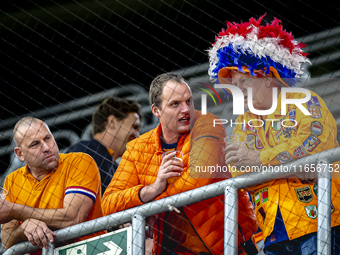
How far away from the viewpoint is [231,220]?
172 centimetres

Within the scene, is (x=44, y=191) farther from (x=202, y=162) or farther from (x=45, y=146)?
(x=202, y=162)

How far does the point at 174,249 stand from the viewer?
1983mm

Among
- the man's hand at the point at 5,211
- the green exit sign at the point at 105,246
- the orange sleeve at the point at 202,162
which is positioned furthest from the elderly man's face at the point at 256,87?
the man's hand at the point at 5,211

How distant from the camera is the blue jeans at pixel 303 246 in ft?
5.47

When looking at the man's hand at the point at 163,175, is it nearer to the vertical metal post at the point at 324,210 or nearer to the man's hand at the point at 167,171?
the man's hand at the point at 167,171

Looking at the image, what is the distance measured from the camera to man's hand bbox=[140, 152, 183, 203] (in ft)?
6.47

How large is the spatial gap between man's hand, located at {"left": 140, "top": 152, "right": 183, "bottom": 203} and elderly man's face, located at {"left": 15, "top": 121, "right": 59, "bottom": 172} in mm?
562

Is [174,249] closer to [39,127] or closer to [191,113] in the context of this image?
[191,113]

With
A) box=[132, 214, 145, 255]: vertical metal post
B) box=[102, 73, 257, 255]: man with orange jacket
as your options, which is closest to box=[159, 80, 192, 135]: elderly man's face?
box=[102, 73, 257, 255]: man with orange jacket

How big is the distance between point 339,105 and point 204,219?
116 cm

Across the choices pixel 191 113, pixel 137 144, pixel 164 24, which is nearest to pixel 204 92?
pixel 191 113

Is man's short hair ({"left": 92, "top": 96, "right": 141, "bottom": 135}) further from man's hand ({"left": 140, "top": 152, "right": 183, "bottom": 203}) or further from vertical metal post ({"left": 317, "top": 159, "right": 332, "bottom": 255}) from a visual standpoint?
vertical metal post ({"left": 317, "top": 159, "right": 332, "bottom": 255})

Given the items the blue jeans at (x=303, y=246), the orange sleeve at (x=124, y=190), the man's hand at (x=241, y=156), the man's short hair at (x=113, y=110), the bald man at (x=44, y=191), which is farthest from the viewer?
the man's short hair at (x=113, y=110)

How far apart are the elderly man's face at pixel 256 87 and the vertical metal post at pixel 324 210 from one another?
0.41m
